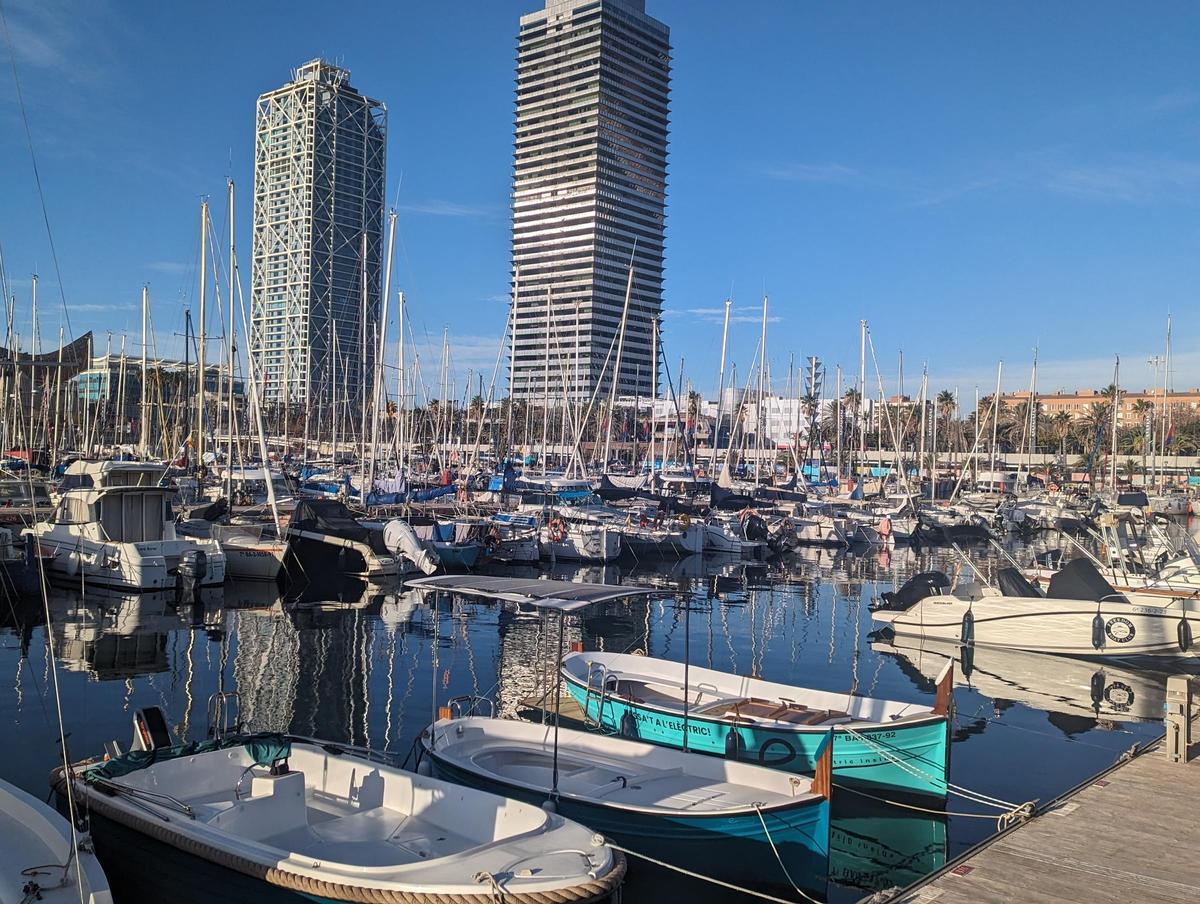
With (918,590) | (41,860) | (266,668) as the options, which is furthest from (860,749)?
(918,590)

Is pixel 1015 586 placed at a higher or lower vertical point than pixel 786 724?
higher

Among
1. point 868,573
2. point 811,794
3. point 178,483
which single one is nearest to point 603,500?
point 868,573

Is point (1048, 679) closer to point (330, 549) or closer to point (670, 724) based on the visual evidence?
point (670, 724)

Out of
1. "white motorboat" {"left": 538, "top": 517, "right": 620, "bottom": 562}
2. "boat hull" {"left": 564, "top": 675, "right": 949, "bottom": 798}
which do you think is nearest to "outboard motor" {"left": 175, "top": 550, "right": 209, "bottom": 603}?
"white motorboat" {"left": 538, "top": 517, "right": 620, "bottom": 562}

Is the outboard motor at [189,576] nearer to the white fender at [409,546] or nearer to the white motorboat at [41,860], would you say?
the white fender at [409,546]

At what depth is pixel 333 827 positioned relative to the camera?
11.0 m

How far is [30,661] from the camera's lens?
2316 centimetres

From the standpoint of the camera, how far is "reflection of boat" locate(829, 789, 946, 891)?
12.8 m

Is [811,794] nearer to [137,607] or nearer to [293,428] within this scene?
[137,607]

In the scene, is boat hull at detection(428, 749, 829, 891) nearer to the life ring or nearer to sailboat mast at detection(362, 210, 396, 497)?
the life ring

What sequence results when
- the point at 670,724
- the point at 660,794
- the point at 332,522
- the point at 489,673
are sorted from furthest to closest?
the point at 332,522 < the point at 489,673 < the point at 670,724 < the point at 660,794

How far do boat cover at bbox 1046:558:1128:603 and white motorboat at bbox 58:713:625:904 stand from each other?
22.1 metres

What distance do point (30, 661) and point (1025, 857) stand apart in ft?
75.4

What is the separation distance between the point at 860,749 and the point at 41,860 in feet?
36.6
